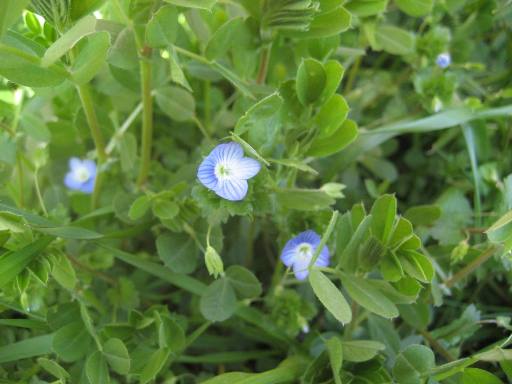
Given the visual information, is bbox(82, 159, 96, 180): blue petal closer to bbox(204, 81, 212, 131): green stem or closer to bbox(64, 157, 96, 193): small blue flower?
bbox(64, 157, 96, 193): small blue flower

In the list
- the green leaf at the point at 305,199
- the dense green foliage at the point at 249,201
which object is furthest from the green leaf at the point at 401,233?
the green leaf at the point at 305,199

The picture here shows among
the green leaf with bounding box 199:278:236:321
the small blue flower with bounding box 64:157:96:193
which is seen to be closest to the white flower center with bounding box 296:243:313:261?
the green leaf with bounding box 199:278:236:321

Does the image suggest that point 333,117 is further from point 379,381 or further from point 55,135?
point 55,135

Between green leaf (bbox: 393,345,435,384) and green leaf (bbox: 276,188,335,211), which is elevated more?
green leaf (bbox: 276,188,335,211)

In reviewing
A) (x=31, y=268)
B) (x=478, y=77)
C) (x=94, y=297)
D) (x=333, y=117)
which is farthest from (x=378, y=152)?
(x=31, y=268)

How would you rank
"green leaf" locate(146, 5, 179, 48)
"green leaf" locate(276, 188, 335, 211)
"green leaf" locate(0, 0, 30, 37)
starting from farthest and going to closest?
"green leaf" locate(276, 188, 335, 211) < "green leaf" locate(146, 5, 179, 48) < "green leaf" locate(0, 0, 30, 37)
